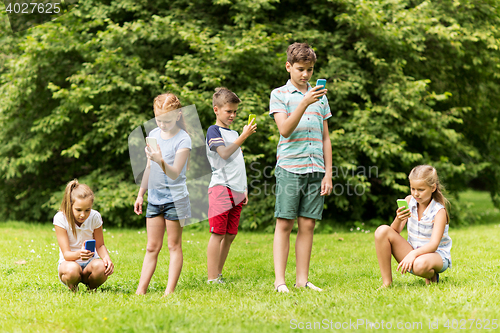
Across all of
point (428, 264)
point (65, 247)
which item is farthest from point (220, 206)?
point (428, 264)

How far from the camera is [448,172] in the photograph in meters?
8.28

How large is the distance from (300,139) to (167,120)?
1.15m

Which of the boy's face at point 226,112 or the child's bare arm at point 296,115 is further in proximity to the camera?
the boy's face at point 226,112

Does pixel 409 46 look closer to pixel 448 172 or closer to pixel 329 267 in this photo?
pixel 448 172

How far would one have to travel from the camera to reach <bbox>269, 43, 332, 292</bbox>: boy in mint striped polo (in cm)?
375

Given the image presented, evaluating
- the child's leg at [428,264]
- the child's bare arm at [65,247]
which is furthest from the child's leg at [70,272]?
the child's leg at [428,264]

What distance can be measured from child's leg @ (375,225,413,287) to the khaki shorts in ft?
1.75

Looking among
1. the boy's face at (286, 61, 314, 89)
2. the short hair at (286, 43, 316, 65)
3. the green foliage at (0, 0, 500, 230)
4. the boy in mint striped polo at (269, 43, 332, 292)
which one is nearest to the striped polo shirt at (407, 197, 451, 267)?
the boy in mint striped polo at (269, 43, 332, 292)

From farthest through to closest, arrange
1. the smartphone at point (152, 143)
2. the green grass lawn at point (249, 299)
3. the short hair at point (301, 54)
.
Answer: the short hair at point (301, 54), the smartphone at point (152, 143), the green grass lawn at point (249, 299)

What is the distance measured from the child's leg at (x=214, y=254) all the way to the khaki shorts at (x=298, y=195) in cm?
70

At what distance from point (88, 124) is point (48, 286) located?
18.5ft

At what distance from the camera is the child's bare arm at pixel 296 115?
3.49 metres

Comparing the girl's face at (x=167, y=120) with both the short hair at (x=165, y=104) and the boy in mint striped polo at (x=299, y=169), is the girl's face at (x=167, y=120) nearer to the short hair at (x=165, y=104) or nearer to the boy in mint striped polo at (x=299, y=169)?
the short hair at (x=165, y=104)

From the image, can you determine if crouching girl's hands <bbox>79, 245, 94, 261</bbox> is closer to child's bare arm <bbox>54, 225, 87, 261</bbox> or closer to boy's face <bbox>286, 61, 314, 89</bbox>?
child's bare arm <bbox>54, 225, 87, 261</bbox>
